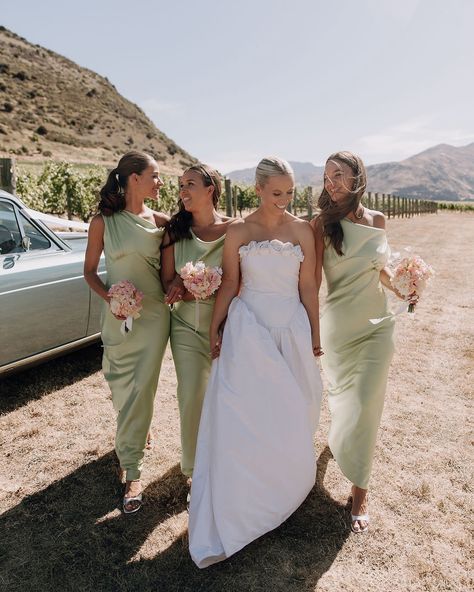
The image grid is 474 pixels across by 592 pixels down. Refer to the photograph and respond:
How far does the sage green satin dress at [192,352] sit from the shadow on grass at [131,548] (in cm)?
50

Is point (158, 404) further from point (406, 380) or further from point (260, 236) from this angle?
point (406, 380)

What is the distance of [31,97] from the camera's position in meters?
87.3

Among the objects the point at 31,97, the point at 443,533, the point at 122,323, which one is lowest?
the point at 443,533

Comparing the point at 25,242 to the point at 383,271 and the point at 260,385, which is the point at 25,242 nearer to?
the point at 260,385

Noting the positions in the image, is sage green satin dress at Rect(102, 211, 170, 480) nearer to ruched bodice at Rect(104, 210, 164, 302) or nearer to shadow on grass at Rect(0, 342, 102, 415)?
ruched bodice at Rect(104, 210, 164, 302)

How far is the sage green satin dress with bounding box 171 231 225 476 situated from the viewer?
2.94 m

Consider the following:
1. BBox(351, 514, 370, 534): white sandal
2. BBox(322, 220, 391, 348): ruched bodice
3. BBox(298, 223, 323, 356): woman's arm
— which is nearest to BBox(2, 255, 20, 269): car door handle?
BBox(298, 223, 323, 356): woman's arm

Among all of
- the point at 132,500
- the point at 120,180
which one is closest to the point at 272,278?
the point at 120,180

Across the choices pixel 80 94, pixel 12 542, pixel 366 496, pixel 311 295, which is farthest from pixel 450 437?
pixel 80 94

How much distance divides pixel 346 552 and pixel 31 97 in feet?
334

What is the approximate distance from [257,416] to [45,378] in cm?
324

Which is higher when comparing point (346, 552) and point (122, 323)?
point (122, 323)

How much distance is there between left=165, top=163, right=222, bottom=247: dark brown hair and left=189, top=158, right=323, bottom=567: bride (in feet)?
1.17

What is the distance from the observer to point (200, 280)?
2654mm
